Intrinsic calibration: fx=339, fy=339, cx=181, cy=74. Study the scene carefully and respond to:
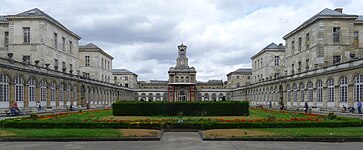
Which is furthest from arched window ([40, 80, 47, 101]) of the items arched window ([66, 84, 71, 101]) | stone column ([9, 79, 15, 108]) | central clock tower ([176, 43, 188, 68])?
central clock tower ([176, 43, 188, 68])

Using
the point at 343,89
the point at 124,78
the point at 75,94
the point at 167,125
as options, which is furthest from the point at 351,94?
the point at 124,78

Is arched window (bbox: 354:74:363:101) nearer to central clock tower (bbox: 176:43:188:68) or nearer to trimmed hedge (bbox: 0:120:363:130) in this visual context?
trimmed hedge (bbox: 0:120:363:130)

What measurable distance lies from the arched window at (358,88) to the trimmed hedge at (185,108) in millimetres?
11782

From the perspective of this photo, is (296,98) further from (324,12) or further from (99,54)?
(99,54)

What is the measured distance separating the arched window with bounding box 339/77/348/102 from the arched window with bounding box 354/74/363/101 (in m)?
1.60

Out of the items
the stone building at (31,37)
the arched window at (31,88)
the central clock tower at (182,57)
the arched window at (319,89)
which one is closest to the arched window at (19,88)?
the arched window at (31,88)

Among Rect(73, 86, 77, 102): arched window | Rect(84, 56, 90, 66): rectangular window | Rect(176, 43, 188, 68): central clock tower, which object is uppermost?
Rect(176, 43, 188, 68): central clock tower

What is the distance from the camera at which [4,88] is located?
3050 cm

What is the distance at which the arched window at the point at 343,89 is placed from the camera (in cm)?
3435

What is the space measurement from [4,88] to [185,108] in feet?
53.9

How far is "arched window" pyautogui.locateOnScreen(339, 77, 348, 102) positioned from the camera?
113ft

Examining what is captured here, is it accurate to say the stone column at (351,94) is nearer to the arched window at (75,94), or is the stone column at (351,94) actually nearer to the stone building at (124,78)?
the arched window at (75,94)

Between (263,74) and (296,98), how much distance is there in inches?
1037

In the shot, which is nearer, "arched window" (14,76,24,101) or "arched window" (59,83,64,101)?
"arched window" (14,76,24,101)
